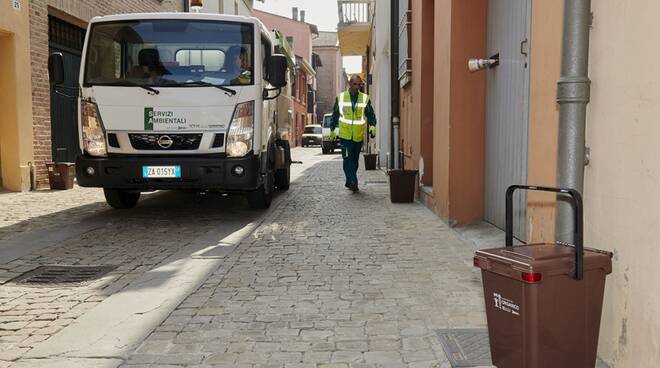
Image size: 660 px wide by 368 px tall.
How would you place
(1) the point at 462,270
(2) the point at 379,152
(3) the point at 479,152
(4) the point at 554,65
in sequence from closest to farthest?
(4) the point at 554,65, (1) the point at 462,270, (3) the point at 479,152, (2) the point at 379,152

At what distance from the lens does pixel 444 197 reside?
744 centimetres

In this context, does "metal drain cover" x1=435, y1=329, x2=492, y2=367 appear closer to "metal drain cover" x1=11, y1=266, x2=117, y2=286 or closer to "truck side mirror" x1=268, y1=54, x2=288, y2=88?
"metal drain cover" x1=11, y1=266, x2=117, y2=286

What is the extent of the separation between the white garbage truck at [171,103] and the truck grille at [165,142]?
12 millimetres

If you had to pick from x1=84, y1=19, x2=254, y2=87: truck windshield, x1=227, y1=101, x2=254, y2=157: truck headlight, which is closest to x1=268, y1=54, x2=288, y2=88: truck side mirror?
x1=84, y1=19, x2=254, y2=87: truck windshield

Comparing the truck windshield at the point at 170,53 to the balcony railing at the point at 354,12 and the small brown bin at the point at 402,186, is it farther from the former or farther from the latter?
the balcony railing at the point at 354,12

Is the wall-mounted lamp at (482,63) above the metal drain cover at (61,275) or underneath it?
above

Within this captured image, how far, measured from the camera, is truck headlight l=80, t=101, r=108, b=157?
291 inches

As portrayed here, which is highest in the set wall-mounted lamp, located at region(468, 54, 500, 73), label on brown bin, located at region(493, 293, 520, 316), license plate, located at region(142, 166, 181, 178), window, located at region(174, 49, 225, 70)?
window, located at region(174, 49, 225, 70)

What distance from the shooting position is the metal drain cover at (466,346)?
3.18 metres

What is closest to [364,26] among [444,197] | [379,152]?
[379,152]

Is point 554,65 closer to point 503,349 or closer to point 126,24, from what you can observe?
point 503,349

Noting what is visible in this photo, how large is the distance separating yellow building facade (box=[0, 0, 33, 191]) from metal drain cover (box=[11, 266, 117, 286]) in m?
6.08

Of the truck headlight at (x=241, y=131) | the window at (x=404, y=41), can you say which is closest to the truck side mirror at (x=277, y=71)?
the truck headlight at (x=241, y=131)

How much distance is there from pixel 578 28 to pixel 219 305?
9.11 ft
